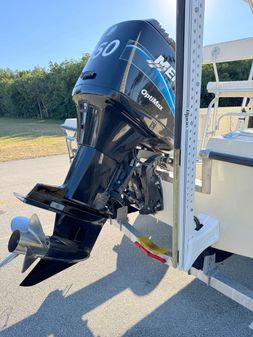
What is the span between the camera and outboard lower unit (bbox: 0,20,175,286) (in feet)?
4.92

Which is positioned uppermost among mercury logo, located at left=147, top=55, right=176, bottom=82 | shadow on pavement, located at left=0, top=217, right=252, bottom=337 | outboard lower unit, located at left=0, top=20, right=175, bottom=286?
mercury logo, located at left=147, top=55, right=176, bottom=82

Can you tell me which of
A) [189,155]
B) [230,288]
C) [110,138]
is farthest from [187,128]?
[230,288]

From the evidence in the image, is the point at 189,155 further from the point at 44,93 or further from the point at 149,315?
the point at 44,93

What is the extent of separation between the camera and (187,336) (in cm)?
156

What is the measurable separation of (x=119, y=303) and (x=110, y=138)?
98 cm

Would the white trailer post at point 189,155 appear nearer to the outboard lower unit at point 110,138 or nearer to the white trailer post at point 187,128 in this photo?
the white trailer post at point 187,128

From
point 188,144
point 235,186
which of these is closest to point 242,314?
point 235,186

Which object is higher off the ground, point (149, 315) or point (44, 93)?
point (44, 93)

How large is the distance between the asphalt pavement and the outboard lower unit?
372mm

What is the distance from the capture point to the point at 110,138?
4.99ft

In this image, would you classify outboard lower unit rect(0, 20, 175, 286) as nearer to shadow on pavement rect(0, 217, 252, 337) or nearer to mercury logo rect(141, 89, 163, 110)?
mercury logo rect(141, 89, 163, 110)

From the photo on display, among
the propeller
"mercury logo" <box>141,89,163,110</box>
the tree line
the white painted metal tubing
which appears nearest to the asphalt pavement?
the white painted metal tubing

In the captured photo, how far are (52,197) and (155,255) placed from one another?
1.91 feet

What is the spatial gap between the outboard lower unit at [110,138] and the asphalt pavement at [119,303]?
37cm
